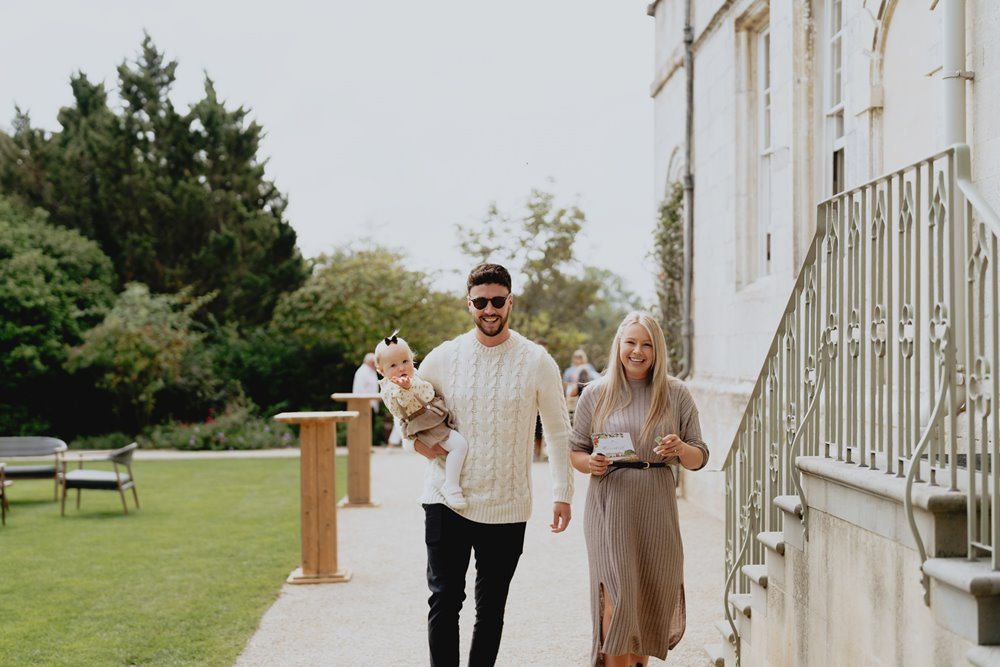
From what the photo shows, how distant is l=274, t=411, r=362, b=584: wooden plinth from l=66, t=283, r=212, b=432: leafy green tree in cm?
1720

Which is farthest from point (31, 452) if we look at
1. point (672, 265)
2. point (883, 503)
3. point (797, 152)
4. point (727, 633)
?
point (883, 503)

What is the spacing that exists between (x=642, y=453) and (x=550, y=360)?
0.62 meters

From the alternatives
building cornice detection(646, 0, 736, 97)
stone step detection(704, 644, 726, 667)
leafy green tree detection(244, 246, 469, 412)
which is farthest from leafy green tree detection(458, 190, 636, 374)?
stone step detection(704, 644, 726, 667)

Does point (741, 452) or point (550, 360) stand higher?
point (550, 360)

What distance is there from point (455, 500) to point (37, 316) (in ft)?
75.8

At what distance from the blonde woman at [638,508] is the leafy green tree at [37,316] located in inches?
888

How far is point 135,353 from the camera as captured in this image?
25.3 metres

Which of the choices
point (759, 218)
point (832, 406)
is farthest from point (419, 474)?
point (832, 406)

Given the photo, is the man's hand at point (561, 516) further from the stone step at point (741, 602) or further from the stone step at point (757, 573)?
the stone step at point (741, 602)

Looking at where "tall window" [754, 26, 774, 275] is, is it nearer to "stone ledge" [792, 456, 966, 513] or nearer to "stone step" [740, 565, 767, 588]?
"stone step" [740, 565, 767, 588]

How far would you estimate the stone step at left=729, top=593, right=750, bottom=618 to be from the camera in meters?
5.82

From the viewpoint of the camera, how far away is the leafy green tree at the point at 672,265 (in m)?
15.6

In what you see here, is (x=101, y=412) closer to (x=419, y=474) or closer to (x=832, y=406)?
(x=419, y=474)

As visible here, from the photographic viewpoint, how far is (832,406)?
485 cm
